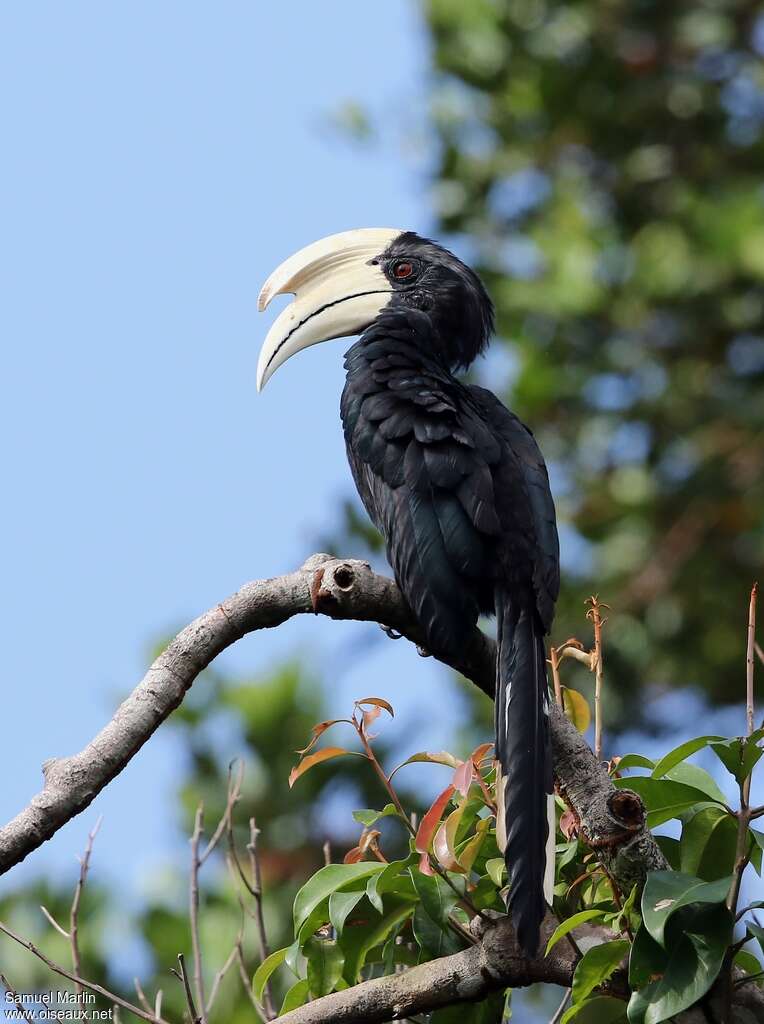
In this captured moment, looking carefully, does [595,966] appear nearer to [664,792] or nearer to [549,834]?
[549,834]

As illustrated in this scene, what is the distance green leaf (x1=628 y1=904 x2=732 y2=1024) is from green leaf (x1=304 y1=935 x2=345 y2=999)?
0.64m

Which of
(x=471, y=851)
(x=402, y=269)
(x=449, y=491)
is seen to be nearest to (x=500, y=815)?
(x=471, y=851)

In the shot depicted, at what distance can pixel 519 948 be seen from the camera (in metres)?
2.67

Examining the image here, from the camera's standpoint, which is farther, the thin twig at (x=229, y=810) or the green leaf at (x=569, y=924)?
the thin twig at (x=229, y=810)

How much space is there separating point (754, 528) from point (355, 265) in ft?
10.7

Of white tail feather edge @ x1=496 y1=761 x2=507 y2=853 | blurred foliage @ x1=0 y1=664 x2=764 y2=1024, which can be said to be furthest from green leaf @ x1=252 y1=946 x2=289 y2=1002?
white tail feather edge @ x1=496 y1=761 x2=507 y2=853

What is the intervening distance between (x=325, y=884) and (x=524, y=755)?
49 cm

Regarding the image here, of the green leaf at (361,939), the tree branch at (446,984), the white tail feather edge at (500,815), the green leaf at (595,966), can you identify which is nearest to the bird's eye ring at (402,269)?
the white tail feather edge at (500,815)

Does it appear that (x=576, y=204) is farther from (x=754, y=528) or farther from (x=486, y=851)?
(x=486, y=851)

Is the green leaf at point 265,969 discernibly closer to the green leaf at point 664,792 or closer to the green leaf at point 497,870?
the green leaf at point 497,870

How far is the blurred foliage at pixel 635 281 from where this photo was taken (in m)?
7.21

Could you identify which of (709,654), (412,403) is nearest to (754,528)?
(709,654)

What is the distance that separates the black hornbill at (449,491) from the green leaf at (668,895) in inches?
8.8

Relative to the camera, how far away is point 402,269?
15.5 feet
